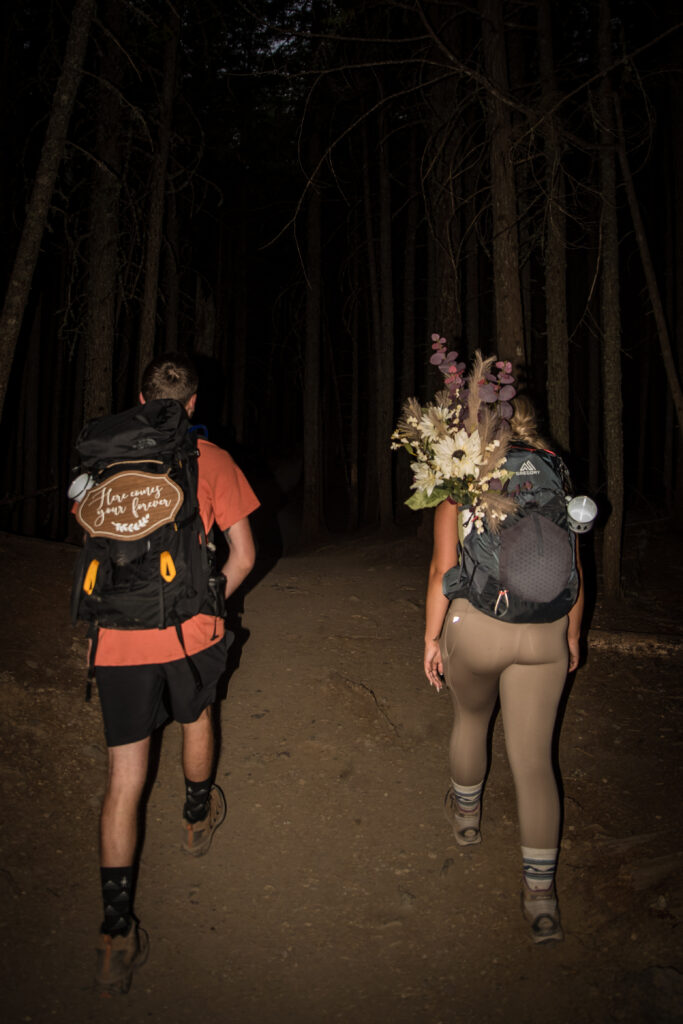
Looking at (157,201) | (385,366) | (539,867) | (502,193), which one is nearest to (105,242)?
(157,201)

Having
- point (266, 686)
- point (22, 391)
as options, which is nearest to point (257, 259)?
point (22, 391)

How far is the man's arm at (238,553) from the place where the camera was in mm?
3338

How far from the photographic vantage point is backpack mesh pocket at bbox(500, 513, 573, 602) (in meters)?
2.90

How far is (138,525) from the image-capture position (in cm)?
291

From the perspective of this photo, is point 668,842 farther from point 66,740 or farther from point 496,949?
point 66,740

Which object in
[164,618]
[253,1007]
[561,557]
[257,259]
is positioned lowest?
[253,1007]

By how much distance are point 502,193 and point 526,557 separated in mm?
4556

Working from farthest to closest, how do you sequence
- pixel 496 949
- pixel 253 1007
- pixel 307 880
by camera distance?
pixel 307 880
pixel 496 949
pixel 253 1007

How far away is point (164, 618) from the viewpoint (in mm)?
2941

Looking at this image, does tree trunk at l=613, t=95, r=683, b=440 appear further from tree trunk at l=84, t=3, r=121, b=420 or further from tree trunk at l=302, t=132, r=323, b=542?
tree trunk at l=302, t=132, r=323, b=542

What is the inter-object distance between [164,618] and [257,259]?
18.5m

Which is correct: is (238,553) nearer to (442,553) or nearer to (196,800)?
(442,553)

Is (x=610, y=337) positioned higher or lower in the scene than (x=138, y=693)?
higher

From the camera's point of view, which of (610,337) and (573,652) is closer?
(573,652)
